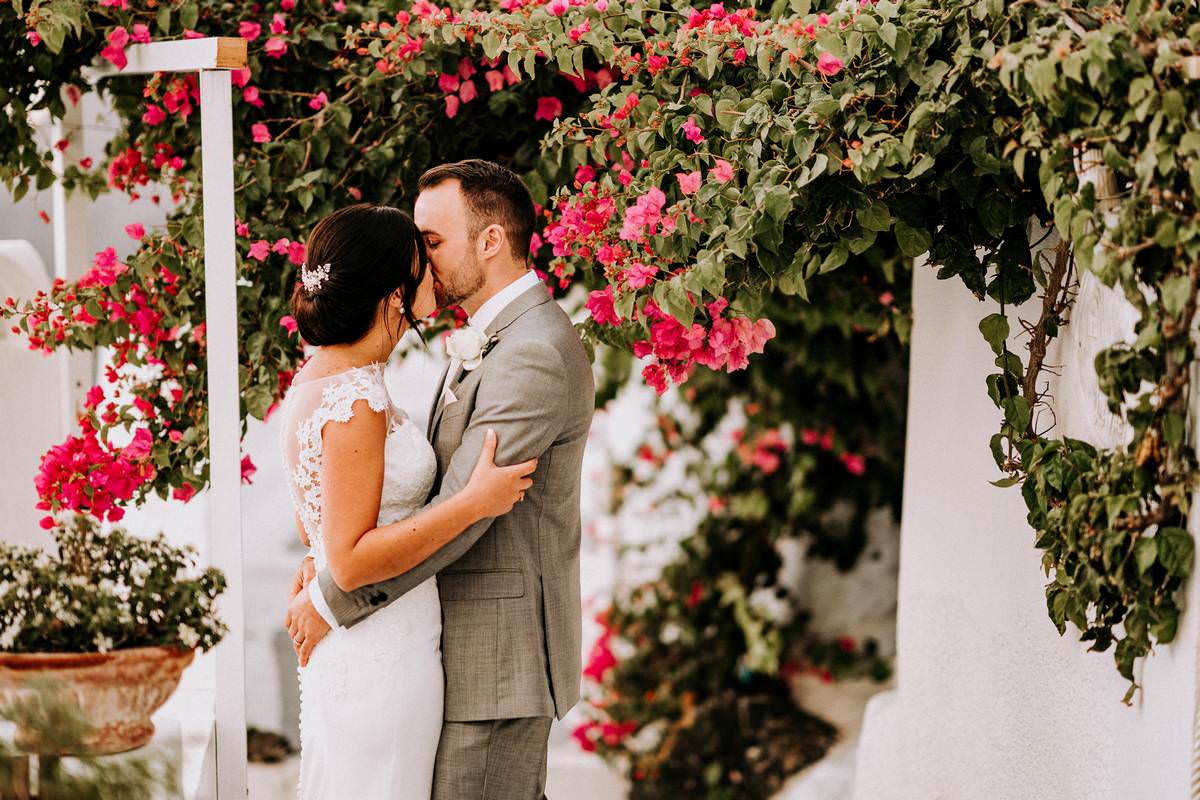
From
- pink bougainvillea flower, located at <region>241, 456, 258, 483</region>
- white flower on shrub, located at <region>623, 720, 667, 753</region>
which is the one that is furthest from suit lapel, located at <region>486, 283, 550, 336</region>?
white flower on shrub, located at <region>623, 720, 667, 753</region>

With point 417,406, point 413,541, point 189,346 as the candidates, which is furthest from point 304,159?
point 417,406

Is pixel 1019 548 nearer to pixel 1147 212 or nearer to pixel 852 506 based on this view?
pixel 1147 212

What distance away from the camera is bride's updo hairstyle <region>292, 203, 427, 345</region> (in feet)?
6.82

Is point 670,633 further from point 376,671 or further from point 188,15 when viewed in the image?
point 188,15

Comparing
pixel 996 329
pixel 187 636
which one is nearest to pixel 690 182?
pixel 996 329

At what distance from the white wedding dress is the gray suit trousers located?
28 millimetres

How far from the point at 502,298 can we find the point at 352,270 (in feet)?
0.97

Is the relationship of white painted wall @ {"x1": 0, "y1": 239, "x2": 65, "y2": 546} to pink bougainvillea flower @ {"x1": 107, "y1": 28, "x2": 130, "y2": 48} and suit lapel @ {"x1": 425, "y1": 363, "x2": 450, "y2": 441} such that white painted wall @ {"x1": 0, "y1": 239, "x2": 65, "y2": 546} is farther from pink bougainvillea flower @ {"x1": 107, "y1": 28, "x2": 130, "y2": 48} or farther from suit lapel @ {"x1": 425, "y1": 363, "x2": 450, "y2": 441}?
suit lapel @ {"x1": 425, "y1": 363, "x2": 450, "y2": 441}


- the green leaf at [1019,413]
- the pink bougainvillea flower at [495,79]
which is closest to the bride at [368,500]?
the pink bougainvillea flower at [495,79]

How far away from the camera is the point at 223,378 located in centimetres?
244

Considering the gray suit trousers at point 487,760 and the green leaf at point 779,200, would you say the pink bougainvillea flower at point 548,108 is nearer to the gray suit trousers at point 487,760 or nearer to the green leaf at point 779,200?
the green leaf at point 779,200

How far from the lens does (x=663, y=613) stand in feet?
17.6

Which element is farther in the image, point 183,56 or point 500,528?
point 183,56

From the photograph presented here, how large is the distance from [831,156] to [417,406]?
12.0 feet
